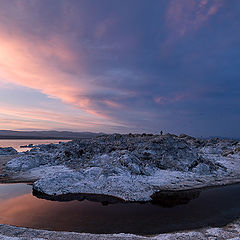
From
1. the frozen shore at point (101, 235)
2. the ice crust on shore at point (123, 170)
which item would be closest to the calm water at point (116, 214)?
the frozen shore at point (101, 235)

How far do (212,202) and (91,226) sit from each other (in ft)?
33.0

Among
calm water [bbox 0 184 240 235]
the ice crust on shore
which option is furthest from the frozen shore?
the ice crust on shore

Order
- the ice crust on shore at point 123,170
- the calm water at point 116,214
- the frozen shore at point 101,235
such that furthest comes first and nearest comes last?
the ice crust on shore at point 123,170 < the calm water at point 116,214 < the frozen shore at point 101,235

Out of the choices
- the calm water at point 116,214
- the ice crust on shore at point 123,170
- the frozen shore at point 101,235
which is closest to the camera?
the frozen shore at point 101,235

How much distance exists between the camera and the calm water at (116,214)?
35.0 feet

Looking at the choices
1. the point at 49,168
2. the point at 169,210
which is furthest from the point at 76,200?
the point at 49,168

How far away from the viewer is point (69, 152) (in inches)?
1112

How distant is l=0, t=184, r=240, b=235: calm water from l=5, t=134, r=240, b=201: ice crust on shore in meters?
1.81

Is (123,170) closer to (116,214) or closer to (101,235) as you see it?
(116,214)

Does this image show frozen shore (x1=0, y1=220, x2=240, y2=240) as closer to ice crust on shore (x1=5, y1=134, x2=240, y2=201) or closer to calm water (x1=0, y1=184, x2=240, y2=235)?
calm water (x1=0, y1=184, x2=240, y2=235)

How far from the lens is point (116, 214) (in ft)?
40.5

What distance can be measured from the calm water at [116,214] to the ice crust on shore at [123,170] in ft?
5.95

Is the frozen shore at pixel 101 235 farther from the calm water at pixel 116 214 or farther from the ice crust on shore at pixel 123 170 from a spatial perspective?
the ice crust on shore at pixel 123 170

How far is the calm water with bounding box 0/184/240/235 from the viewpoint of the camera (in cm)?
1068
